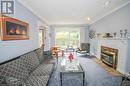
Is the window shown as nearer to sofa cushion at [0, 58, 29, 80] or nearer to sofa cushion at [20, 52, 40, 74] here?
sofa cushion at [20, 52, 40, 74]

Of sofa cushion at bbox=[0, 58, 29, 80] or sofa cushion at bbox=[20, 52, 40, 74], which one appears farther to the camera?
sofa cushion at bbox=[20, 52, 40, 74]

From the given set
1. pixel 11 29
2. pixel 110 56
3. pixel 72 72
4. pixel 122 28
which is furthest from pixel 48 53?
pixel 122 28

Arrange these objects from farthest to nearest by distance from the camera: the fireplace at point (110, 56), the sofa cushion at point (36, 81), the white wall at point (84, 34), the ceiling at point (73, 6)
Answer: the white wall at point (84, 34), the fireplace at point (110, 56), the ceiling at point (73, 6), the sofa cushion at point (36, 81)

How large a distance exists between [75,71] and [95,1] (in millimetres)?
2101

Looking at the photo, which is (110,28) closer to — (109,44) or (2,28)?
(109,44)

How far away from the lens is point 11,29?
2.64 m

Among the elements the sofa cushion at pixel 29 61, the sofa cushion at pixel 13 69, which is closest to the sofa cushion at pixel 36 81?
the sofa cushion at pixel 13 69

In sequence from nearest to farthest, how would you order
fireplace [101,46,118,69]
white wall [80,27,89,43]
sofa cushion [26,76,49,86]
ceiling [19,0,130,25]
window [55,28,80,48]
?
sofa cushion [26,76,49,86] < ceiling [19,0,130,25] < fireplace [101,46,118,69] < white wall [80,27,89,43] < window [55,28,80,48]

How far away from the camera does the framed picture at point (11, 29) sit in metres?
2.30

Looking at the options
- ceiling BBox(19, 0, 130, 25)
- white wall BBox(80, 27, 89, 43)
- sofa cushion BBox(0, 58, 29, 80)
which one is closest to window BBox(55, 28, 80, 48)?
white wall BBox(80, 27, 89, 43)

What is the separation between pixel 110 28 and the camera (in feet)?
16.4

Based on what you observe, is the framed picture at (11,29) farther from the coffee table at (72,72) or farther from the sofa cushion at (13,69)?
the coffee table at (72,72)

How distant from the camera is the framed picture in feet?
7.53

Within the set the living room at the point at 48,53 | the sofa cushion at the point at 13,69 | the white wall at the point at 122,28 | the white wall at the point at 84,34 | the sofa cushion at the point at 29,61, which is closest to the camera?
the sofa cushion at the point at 13,69
